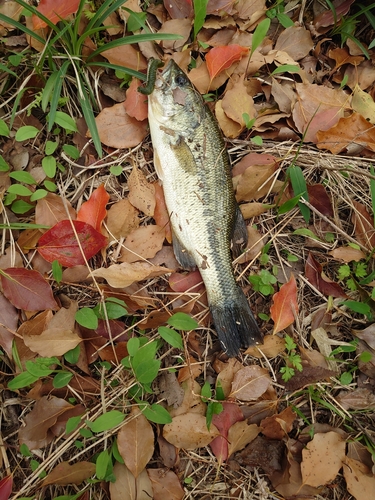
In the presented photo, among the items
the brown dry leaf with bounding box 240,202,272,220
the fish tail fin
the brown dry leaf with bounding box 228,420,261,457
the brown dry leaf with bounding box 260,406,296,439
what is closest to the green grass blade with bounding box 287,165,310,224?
the brown dry leaf with bounding box 240,202,272,220

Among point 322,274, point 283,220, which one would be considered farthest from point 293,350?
point 283,220

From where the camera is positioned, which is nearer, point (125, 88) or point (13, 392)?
point (13, 392)

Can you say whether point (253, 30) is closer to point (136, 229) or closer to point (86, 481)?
point (136, 229)

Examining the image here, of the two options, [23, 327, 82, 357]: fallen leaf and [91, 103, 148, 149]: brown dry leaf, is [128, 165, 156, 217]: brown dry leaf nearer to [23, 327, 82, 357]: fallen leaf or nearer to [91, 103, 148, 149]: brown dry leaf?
[91, 103, 148, 149]: brown dry leaf

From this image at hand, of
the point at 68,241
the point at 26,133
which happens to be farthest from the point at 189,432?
the point at 26,133

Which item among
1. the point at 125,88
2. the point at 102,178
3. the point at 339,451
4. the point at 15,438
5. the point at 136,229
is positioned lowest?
the point at 339,451

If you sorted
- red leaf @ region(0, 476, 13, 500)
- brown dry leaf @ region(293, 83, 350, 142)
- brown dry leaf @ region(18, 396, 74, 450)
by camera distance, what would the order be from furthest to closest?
brown dry leaf @ region(293, 83, 350, 142) → brown dry leaf @ region(18, 396, 74, 450) → red leaf @ region(0, 476, 13, 500)
